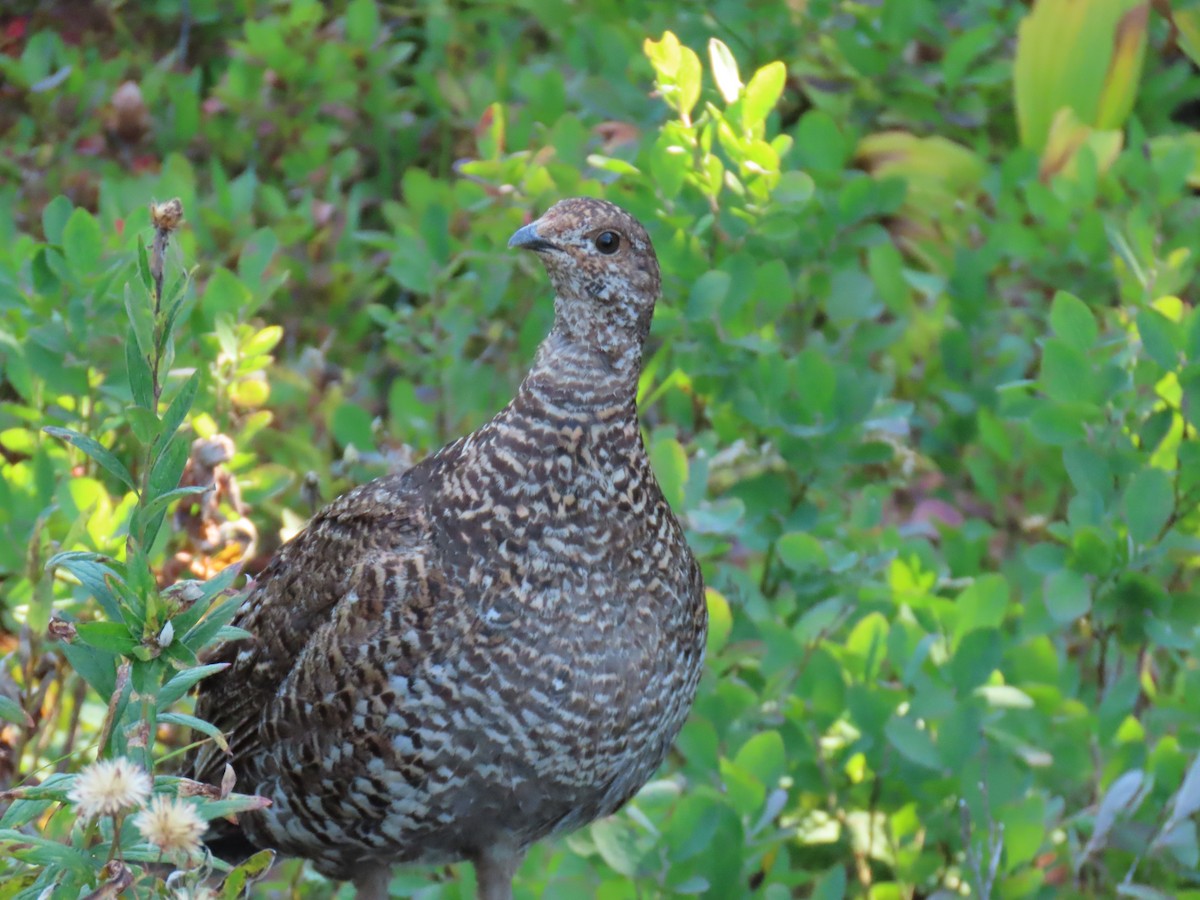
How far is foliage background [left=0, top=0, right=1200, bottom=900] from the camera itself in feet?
12.6

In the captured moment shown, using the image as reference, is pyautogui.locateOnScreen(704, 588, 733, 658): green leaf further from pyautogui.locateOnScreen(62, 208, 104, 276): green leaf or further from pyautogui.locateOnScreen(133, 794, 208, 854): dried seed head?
pyautogui.locateOnScreen(133, 794, 208, 854): dried seed head

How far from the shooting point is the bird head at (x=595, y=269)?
327 centimetres

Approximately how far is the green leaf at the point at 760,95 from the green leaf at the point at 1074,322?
34.4 inches

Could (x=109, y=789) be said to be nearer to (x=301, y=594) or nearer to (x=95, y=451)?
(x=95, y=451)

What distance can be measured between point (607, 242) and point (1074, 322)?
1415 millimetres

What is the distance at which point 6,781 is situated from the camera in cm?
366

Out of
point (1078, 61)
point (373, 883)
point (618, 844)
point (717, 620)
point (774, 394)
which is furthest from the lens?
point (1078, 61)

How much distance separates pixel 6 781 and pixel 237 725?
2.13 ft

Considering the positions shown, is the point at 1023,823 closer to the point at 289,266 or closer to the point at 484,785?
the point at 484,785

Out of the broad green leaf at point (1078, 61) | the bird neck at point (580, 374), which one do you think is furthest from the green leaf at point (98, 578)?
the broad green leaf at point (1078, 61)

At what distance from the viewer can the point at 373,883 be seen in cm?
353

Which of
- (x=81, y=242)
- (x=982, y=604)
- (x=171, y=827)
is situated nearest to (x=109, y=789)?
(x=171, y=827)

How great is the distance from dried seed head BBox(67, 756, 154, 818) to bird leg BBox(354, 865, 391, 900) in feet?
5.37

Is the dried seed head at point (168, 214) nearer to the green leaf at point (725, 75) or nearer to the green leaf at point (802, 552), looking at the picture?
the green leaf at point (725, 75)
